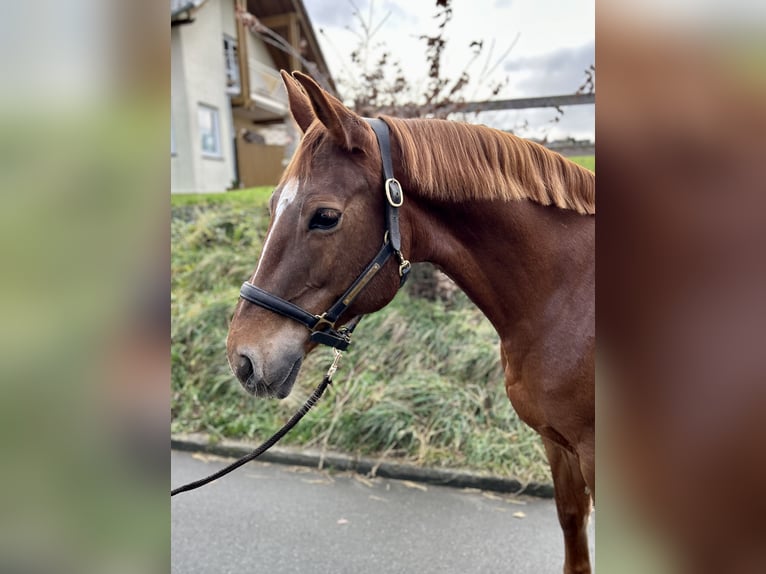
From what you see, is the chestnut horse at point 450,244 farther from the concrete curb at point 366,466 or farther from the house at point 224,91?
the house at point 224,91

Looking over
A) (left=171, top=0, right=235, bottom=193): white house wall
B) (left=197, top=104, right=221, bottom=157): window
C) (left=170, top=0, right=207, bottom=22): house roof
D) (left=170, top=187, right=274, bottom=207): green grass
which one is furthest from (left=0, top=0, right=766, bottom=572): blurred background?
(left=197, top=104, right=221, bottom=157): window

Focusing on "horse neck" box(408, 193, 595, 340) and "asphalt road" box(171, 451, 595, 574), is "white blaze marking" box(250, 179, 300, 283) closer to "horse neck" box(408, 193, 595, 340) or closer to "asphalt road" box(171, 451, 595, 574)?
"horse neck" box(408, 193, 595, 340)

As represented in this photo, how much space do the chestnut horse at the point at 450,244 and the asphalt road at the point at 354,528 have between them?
1336 mm

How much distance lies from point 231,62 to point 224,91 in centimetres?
113

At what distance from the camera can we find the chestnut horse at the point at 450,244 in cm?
141

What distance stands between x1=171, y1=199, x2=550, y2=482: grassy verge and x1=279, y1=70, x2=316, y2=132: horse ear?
8.06 feet

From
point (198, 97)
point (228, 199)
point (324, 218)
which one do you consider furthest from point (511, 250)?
point (198, 97)

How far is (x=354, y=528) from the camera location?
2875mm

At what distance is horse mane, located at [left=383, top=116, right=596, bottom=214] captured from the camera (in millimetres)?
1518

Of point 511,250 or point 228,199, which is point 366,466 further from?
point 228,199
